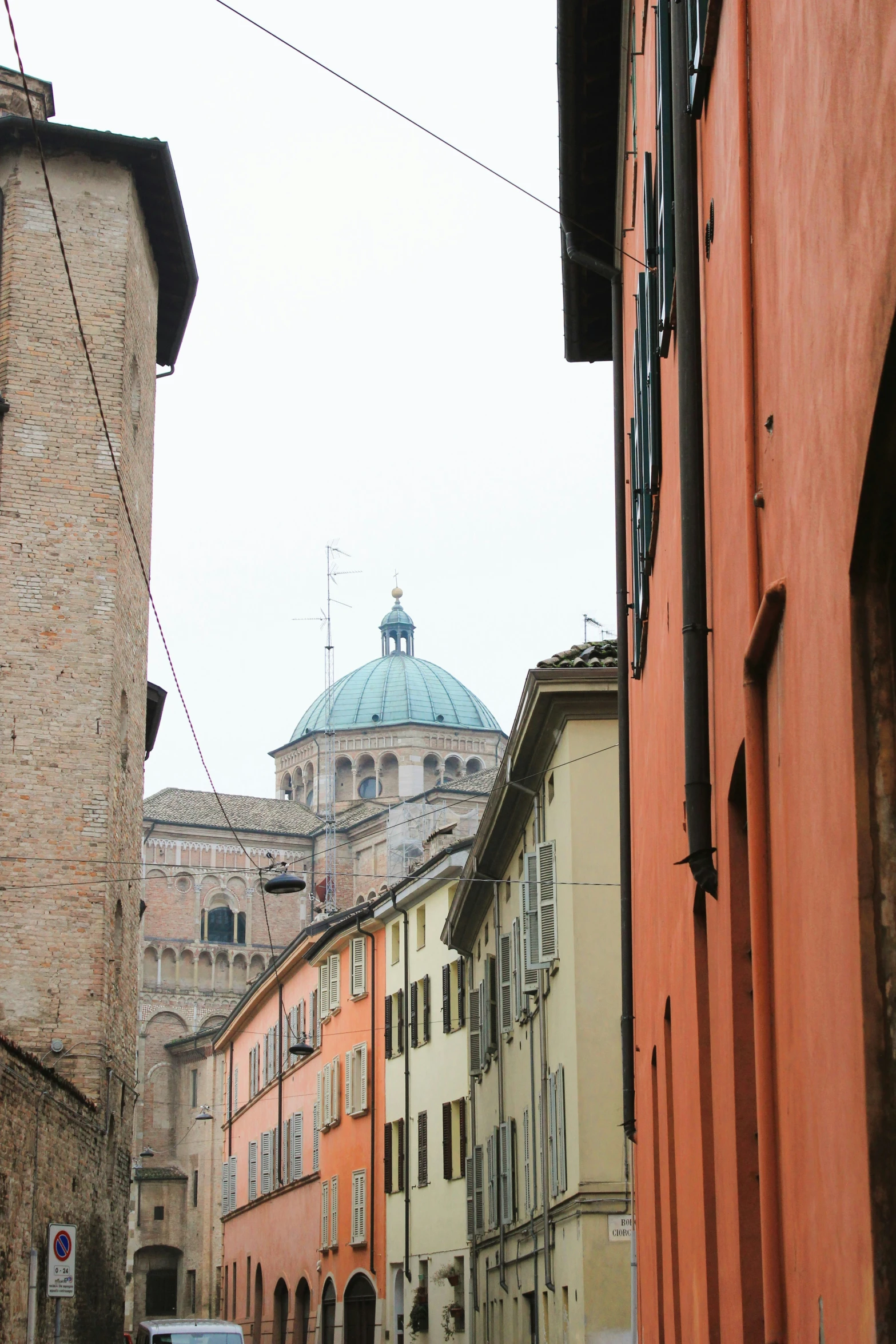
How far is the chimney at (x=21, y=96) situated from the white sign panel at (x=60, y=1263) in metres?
16.3

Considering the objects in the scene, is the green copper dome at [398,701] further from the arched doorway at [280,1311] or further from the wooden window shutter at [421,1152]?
the wooden window shutter at [421,1152]

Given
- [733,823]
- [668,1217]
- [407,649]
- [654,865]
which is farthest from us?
[407,649]

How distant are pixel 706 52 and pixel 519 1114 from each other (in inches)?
733

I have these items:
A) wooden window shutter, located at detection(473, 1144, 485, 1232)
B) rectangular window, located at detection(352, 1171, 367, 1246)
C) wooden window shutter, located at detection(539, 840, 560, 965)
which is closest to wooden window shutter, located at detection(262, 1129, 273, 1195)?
rectangular window, located at detection(352, 1171, 367, 1246)

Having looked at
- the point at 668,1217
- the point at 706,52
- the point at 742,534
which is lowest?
the point at 668,1217

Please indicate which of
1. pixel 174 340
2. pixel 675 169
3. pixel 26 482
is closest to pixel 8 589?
pixel 26 482

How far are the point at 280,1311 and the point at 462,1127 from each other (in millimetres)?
18218

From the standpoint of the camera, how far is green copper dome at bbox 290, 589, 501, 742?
90000mm

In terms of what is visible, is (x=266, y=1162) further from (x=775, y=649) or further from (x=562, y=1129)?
(x=775, y=649)

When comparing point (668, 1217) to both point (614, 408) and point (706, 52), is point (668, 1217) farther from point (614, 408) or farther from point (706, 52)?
point (614, 408)

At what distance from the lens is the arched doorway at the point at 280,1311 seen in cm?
4441

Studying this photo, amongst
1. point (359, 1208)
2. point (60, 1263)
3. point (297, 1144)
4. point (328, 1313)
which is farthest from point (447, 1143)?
point (60, 1263)

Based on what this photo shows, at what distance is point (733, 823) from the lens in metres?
5.28

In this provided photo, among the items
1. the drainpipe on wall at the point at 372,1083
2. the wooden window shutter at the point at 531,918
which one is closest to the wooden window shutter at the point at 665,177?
the wooden window shutter at the point at 531,918
